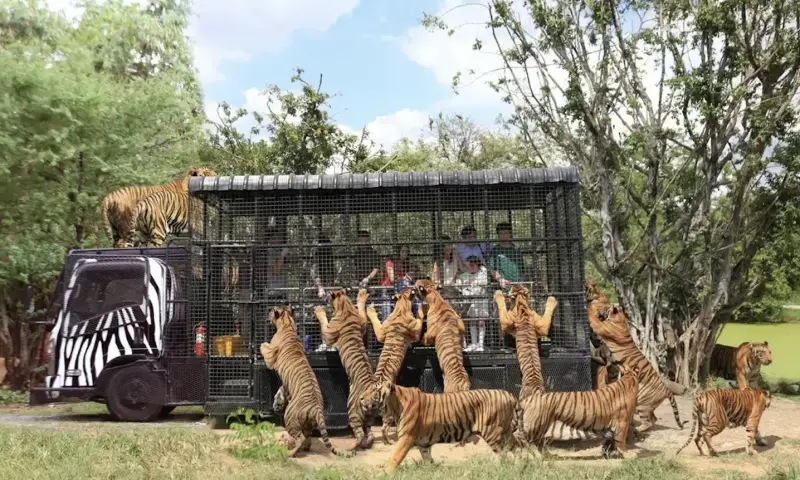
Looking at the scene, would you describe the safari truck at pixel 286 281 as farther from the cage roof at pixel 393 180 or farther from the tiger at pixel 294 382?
the tiger at pixel 294 382

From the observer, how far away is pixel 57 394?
8.08 meters

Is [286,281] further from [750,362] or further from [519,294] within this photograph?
[750,362]

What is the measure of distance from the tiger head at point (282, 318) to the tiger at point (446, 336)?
4.38 feet

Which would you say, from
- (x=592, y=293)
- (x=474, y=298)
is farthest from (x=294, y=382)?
(x=592, y=293)

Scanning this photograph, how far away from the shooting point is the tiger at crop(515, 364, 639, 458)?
6.20m

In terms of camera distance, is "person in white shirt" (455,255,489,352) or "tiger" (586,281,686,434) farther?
"person in white shirt" (455,255,489,352)

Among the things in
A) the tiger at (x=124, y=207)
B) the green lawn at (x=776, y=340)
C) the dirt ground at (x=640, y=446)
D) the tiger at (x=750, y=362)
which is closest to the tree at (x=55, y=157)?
the tiger at (x=124, y=207)

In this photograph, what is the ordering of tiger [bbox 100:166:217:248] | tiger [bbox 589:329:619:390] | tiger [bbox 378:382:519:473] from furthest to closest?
tiger [bbox 100:166:217:248], tiger [bbox 589:329:619:390], tiger [bbox 378:382:519:473]

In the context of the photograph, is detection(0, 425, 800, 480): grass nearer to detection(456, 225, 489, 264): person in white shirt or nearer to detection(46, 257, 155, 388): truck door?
detection(46, 257, 155, 388): truck door

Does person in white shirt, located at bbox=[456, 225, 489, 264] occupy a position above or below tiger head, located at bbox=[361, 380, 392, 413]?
above

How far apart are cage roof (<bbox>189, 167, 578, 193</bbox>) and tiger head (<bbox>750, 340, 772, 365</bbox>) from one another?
2.48 meters

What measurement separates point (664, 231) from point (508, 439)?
6.40m

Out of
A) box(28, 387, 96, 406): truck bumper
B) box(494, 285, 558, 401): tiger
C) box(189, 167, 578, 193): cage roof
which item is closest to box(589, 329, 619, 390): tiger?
box(494, 285, 558, 401): tiger

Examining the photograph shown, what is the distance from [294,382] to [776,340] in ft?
52.9
